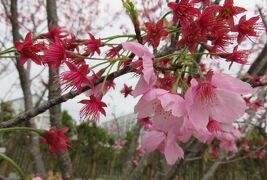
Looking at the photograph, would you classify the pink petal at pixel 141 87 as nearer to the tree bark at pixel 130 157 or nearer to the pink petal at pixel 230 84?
the pink petal at pixel 230 84

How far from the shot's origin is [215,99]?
98cm

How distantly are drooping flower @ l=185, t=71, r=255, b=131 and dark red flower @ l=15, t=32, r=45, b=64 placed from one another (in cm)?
55

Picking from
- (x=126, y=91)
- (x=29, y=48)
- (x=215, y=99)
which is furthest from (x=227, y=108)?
(x=29, y=48)

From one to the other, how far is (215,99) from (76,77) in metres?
0.40

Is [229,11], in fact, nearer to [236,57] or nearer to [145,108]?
[236,57]

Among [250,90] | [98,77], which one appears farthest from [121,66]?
[250,90]

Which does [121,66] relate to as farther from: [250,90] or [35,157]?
[35,157]

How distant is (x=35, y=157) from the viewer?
3188mm

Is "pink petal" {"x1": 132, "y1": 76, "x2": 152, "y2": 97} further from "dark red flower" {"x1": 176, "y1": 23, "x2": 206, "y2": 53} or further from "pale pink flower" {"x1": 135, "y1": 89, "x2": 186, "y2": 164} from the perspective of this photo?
"dark red flower" {"x1": 176, "y1": 23, "x2": 206, "y2": 53}

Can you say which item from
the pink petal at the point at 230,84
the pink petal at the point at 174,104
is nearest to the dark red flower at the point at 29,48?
the pink petal at the point at 174,104

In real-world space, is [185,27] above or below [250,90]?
above

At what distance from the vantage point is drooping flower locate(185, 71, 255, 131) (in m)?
0.92

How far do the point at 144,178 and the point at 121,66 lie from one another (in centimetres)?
617

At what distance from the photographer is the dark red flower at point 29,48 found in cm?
115
